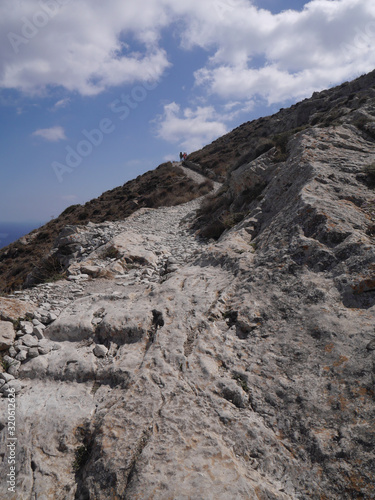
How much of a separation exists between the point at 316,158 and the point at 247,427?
8312 millimetres

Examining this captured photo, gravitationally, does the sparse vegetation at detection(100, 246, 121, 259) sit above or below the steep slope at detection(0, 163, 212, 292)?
below

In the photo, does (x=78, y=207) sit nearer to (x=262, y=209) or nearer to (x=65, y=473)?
(x=262, y=209)

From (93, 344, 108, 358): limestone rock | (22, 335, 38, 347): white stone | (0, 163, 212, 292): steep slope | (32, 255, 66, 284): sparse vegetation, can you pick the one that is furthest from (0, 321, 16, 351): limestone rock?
(0, 163, 212, 292): steep slope

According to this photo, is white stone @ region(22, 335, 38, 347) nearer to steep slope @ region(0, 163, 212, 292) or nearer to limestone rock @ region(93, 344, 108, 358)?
limestone rock @ region(93, 344, 108, 358)

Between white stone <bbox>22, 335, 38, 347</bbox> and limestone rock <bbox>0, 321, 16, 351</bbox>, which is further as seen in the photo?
white stone <bbox>22, 335, 38, 347</bbox>

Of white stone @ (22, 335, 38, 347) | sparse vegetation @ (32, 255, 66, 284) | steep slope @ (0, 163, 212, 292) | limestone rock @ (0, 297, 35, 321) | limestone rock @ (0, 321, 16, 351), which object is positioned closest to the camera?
limestone rock @ (0, 321, 16, 351)

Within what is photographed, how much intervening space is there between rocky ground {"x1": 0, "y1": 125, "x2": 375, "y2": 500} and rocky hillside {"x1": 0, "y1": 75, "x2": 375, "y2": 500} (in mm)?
18

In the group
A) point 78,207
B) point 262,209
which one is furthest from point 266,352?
point 78,207

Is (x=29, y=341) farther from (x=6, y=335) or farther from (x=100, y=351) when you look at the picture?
(x=100, y=351)

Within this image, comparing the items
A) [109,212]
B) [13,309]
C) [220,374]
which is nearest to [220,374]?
[220,374]

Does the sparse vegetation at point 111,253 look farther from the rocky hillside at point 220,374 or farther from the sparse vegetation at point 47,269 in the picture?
the rocky hillside at point 220,374

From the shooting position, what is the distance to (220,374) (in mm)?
4035

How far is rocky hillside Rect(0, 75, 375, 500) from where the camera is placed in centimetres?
294

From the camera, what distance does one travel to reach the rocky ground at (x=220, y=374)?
2934 millimetres
